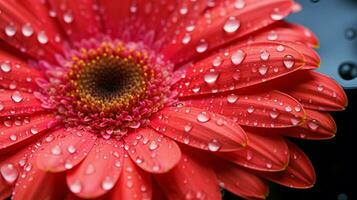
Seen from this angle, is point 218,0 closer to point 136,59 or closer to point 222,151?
point 136,59

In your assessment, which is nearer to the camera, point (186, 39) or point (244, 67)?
point (244, 67)

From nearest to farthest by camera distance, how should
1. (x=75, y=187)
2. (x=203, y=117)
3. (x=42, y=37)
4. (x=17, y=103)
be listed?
(x=75, y=187), (x=203, y=117), (x=17, y=103), (x=42, y=37)

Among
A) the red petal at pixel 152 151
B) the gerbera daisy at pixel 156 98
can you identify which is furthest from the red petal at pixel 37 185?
the red petal at pixel 152 151

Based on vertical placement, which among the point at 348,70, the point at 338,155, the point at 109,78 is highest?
the point at 109,78

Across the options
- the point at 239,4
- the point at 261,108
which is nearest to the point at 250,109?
the point at 261,108

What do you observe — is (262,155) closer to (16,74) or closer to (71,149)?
(71,149)

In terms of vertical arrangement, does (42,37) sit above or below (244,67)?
above
